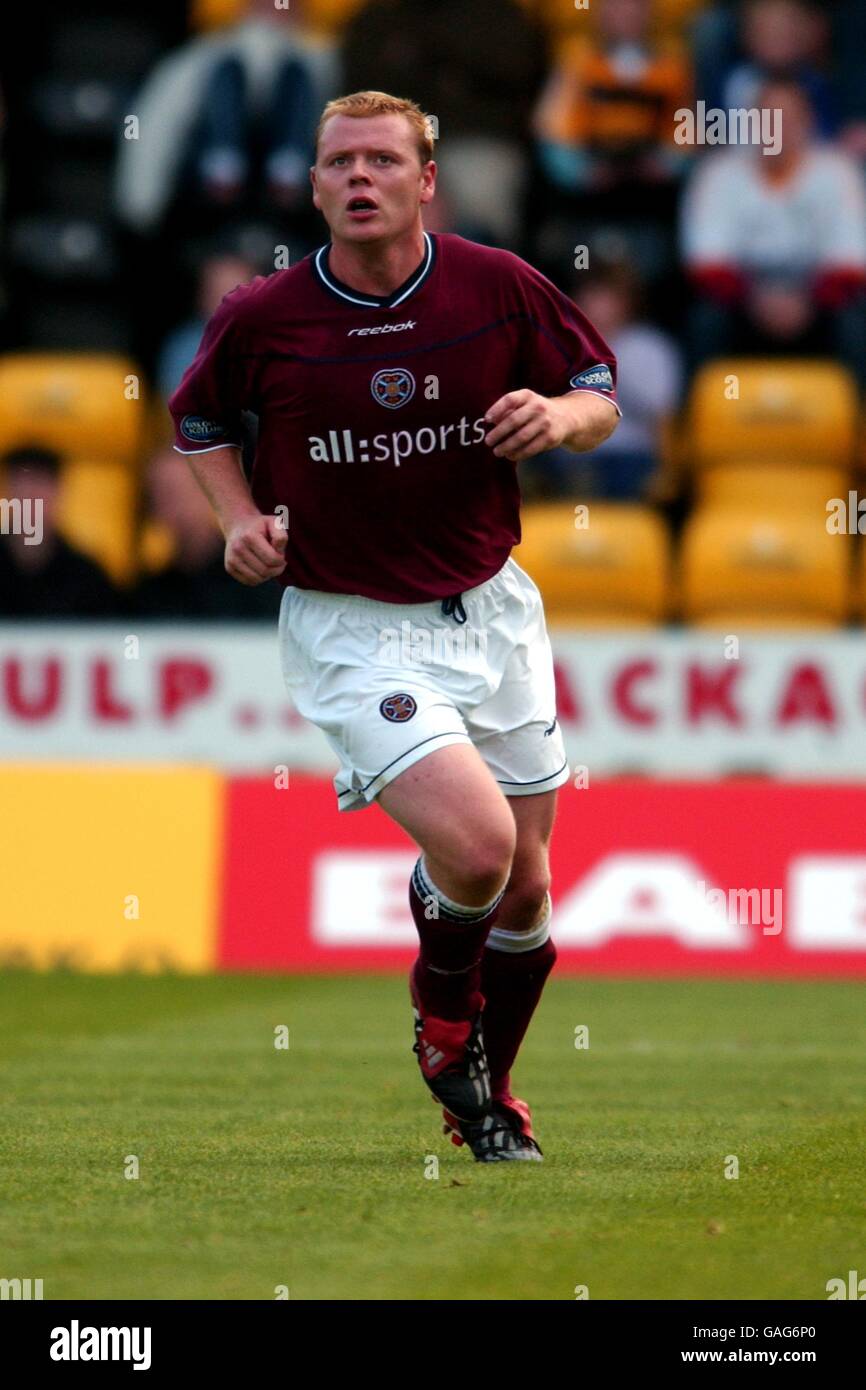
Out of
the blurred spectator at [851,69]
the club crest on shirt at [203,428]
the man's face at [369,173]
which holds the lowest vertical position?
the club crest on shirt at [203,428]

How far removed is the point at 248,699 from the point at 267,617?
1.84ft

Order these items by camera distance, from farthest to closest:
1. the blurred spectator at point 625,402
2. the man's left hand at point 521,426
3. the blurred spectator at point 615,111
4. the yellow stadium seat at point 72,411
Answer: the yellow stadium seat at point 72,411 → the blurred spectator at point 615,111 → the blurred spectator at point 625,402 → the man's left hand at point 521,426

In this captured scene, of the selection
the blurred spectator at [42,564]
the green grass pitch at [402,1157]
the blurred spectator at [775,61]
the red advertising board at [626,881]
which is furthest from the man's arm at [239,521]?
the blurred spectator at [775,61]

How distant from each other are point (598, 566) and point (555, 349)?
788 cm

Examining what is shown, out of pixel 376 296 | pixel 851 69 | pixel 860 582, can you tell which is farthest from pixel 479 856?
pixel 851 69

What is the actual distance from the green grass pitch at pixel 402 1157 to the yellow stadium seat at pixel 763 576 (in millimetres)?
4021

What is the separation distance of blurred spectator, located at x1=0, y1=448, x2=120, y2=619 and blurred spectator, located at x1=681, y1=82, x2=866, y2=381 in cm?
399

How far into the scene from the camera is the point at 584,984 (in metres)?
11.5

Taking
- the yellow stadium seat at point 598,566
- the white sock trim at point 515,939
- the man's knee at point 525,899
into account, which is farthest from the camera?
the yellow stadium seat at point 598,566

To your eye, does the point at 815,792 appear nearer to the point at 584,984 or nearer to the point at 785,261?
the point at 584,984

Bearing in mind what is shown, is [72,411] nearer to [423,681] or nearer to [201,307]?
[201,307]

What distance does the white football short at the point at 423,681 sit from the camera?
19.7 ft

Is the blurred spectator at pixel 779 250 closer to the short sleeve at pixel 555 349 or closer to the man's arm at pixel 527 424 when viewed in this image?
the short sleeve at pixel 555 349
